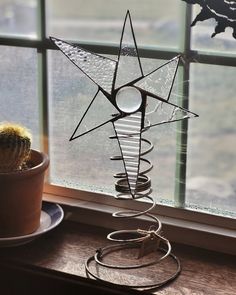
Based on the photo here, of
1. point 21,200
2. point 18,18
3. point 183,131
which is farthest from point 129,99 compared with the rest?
point 18,18

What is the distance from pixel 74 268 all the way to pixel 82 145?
0.28 m

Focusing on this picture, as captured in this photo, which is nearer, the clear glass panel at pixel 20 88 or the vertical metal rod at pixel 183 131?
the vertical metal rod at pixel 183 131

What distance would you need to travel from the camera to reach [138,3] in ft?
3.87

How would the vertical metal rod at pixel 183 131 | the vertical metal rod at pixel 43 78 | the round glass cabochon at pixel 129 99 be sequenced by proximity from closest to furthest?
the round glass cabochon at pixel 129 99 < the vertical metal rod at pixel 183 131 < the vertical metal rod at pixel 43 78

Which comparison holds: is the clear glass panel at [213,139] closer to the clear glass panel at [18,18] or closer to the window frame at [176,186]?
the window frame at [176,186]

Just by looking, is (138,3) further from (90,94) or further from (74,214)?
(74,214)

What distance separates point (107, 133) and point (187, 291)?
0.37 meters

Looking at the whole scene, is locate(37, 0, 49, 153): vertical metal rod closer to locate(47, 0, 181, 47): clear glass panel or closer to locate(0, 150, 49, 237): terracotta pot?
locate(47, 0, 181, 47): clear glass panel

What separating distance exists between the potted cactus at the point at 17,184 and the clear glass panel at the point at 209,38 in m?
0.36

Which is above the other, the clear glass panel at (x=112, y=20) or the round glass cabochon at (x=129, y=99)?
the clear glass panel at (x=112, y=20)

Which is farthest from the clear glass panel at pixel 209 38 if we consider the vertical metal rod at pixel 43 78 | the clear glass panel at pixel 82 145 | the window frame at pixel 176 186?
the vertical metal rod at pixel 43 78

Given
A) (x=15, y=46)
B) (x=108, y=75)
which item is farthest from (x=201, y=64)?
(x=15, y=46)

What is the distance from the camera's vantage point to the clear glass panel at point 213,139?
115cm

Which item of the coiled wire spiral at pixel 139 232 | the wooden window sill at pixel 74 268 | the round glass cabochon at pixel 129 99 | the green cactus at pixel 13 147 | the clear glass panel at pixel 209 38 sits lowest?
the wooden window sill at pixel 74 268
